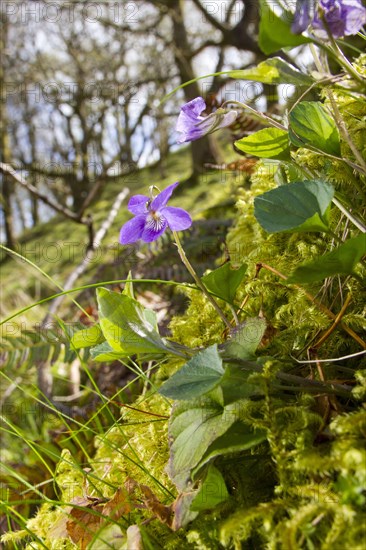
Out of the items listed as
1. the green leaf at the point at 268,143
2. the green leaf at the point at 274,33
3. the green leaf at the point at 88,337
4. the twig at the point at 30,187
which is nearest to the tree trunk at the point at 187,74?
the twig at the point at 30,187

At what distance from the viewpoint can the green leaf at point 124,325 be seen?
572 mm

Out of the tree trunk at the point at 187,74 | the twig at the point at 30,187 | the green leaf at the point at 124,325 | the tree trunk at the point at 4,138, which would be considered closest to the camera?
the green leaf at the point at 124,325

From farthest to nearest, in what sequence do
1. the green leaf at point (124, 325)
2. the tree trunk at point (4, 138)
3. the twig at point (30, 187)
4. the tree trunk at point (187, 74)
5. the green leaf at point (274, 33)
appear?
the tree trunk at point (4, 138) → the tree trunk at point (187, 74) → the twig at point (30, 187) → the green leaf at point (124, 325) → the green leaf at point (274, 33)

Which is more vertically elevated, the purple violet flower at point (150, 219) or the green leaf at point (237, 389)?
the purple violet flower at point (150, 219)

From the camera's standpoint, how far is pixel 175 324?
3.09ft

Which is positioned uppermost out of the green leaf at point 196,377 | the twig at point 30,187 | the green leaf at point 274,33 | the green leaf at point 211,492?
the twig at point 30,187

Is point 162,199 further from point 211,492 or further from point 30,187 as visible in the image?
point 30,187

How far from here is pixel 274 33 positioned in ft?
1.44

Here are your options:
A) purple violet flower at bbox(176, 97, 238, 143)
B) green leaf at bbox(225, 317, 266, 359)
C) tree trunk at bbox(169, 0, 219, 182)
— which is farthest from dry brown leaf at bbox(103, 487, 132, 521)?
tree trunk at bbox(169, 0, 219, 182)

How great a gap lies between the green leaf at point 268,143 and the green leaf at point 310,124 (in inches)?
1.5

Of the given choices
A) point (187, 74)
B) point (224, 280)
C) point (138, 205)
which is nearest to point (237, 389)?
point (224, 280)

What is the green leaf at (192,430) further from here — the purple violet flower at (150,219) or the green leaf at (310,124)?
the green leaf at (310,124)

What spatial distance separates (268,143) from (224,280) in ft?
0.68

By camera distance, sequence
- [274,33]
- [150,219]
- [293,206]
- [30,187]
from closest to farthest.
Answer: [274,33] → [293,206] → [150,219] → [30,187]
